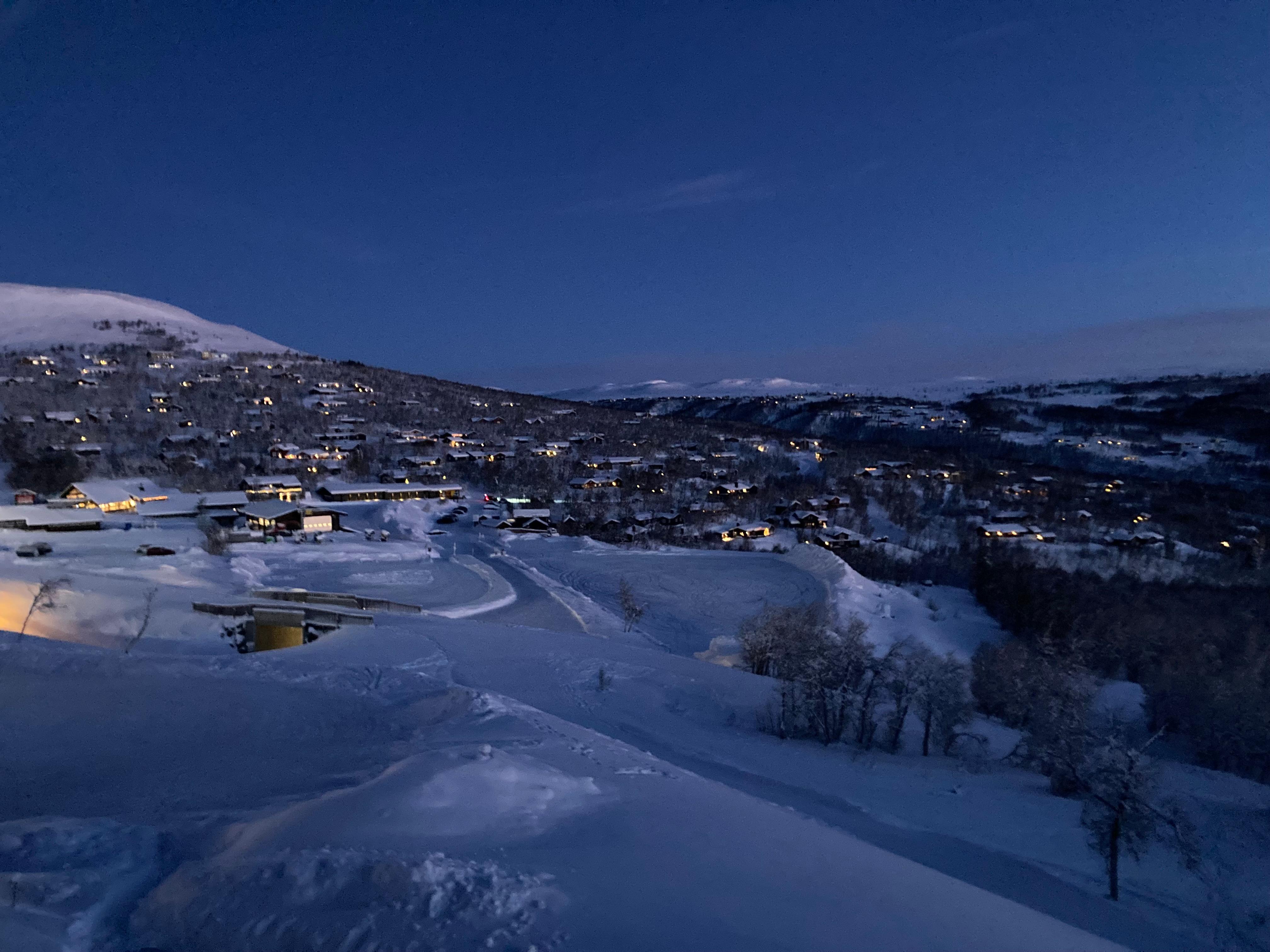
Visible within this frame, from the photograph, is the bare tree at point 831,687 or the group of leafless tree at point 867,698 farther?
the bare tree at point 831,687

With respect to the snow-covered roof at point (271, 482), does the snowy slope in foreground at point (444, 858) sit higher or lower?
lower

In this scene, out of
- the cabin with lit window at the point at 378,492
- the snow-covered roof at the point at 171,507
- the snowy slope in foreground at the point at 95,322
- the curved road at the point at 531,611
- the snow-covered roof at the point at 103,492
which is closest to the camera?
the curved road at the point at 531,611

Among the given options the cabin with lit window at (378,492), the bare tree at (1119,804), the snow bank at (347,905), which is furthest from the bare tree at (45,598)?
the cabin with lit window at (378,492)

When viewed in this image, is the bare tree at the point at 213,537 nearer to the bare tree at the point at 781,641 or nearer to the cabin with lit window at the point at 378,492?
the cabin with lit window at the point at 378,492

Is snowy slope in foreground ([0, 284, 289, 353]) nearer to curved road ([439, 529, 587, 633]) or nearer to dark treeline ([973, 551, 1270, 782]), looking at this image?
curved road ([439, 529, 587, 633])

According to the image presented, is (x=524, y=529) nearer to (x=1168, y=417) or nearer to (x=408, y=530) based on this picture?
(x=408, y=530)

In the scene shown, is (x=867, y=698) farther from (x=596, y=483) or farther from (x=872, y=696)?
(x=596, y=483)

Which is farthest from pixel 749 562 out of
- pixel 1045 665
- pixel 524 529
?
pixel 1045 665
